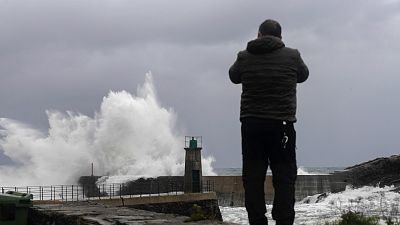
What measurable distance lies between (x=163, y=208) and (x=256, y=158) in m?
17.6

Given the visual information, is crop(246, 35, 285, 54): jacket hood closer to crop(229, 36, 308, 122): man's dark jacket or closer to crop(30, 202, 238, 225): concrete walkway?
crop(229, 36, 308, 122): man's dark jacket

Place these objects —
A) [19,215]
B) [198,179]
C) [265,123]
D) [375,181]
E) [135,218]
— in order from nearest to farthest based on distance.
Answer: [265,123]
[135,218]
[19,215]
[198,179]
[375,181]

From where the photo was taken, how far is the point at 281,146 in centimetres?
351

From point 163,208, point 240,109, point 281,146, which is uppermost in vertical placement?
point 240,109

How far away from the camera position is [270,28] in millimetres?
3658

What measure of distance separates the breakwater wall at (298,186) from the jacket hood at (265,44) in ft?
122

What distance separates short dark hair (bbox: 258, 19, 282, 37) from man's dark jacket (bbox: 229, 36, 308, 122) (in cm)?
7

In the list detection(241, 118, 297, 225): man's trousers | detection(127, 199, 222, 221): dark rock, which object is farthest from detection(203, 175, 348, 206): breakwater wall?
detection(241, 118, 297, 225): man's trousers

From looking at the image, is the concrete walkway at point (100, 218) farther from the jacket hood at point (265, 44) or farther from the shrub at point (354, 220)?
the shrub at point (354, 220)

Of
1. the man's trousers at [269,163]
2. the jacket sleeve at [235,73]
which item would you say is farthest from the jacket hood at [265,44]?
the man's trousers at [269,163]

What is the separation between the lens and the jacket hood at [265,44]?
357 cm

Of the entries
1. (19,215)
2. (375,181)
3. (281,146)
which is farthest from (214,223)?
(375,181)

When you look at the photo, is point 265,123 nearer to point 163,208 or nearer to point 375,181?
point 163,208

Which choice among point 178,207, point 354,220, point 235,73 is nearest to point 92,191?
point 178,207
